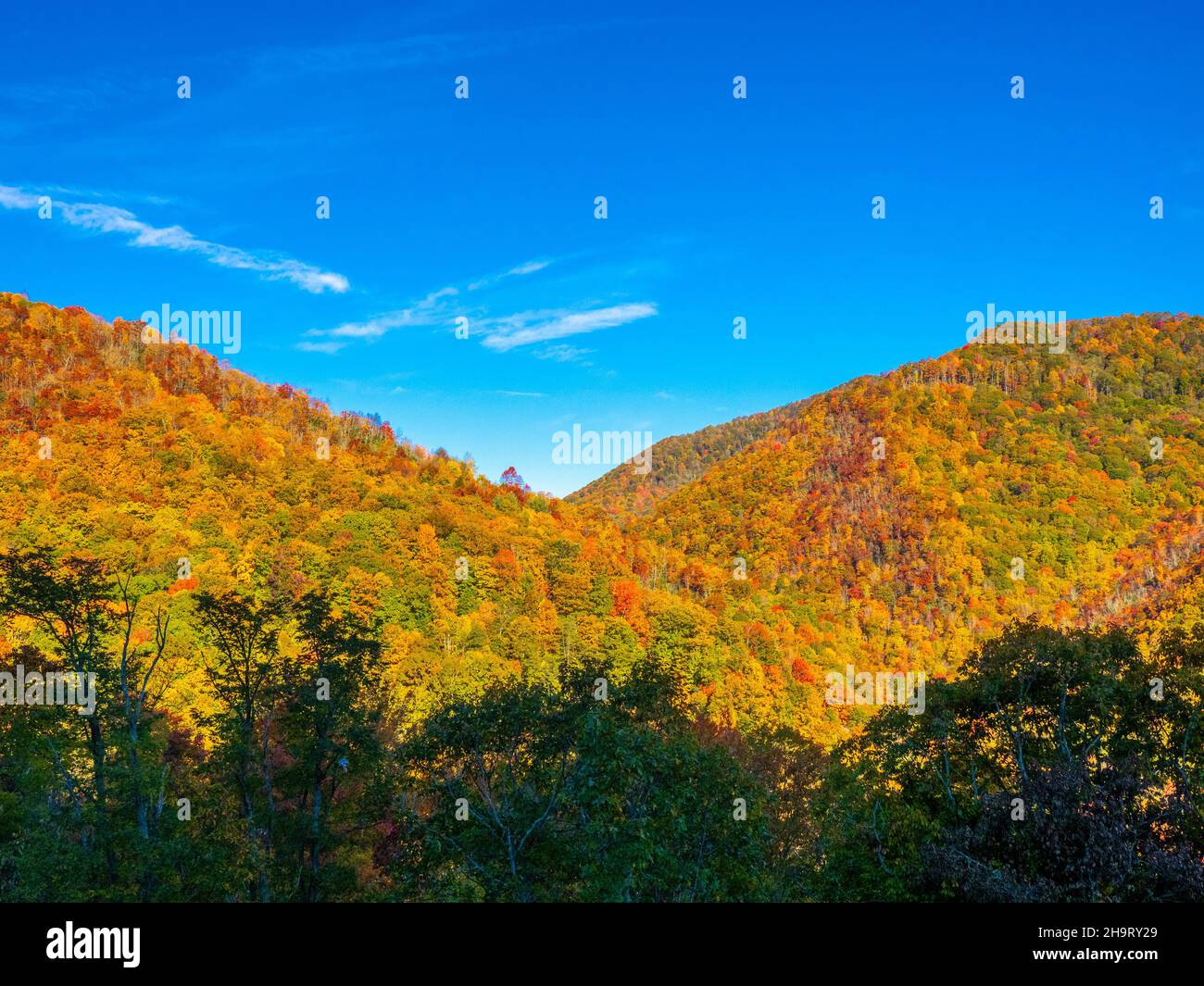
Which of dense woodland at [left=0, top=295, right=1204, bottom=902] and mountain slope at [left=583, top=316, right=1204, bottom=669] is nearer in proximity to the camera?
dense woodland at [left=0, top=295, right=1204, bottom=902]

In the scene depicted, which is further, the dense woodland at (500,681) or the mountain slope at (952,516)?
the mountain slope at (952,516)

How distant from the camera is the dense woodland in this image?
15523 mm

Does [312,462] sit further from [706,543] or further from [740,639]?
[706,543]

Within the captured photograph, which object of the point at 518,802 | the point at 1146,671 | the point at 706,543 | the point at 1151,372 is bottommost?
the point at 518,802

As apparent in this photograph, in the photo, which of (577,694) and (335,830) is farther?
(335,830)

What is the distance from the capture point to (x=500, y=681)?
75.7 ft

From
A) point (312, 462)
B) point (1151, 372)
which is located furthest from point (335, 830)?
point (1151, 372)

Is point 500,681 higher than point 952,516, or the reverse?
point 952,516

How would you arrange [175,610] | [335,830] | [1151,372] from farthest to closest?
1. [1151,372]
2. [175,610]
3. [335,830]

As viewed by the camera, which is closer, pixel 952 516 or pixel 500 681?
pixel 500 681

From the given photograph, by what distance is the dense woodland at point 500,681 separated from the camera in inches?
611
